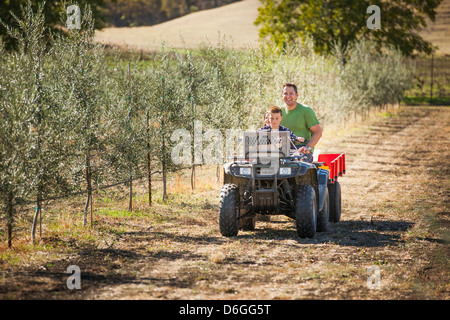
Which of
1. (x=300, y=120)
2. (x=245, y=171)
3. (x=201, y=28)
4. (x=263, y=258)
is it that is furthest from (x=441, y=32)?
(x=263, y=258)

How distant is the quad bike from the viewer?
7832 millimetres

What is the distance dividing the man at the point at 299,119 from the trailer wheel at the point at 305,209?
3.02ft

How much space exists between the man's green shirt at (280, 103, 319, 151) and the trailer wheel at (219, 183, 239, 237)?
1.42 m

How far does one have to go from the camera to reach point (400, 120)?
33.0 meters

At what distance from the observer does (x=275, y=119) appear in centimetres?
819

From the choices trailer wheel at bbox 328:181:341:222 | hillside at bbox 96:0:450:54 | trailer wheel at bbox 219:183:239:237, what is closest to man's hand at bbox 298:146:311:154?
trailer wheel at bbox 219:183:239:237

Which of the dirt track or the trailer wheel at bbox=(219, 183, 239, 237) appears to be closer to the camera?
the dirt track

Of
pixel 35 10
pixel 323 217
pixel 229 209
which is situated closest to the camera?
pixel 229 209

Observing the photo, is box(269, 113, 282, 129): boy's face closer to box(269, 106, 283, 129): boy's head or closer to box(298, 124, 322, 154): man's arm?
box(269, 106, 283, 129): boy's head

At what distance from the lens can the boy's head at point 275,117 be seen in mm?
8164

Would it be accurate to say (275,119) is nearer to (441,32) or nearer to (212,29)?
(212,29)

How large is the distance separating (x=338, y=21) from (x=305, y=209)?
111 ft

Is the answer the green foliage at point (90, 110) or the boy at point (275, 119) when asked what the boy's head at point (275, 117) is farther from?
the green foliage at point (90, 110)

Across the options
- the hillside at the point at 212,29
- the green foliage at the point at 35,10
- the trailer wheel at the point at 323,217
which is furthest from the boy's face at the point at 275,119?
the hillside at the point at 212,29
